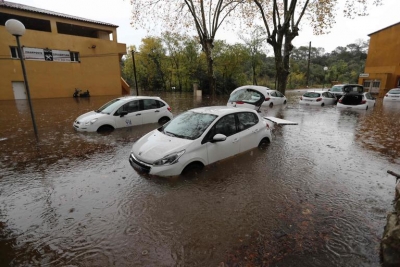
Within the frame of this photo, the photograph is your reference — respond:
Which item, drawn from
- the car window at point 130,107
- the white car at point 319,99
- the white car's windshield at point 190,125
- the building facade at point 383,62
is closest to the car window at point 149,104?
the car window at point 130,107

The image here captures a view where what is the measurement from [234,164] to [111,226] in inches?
139

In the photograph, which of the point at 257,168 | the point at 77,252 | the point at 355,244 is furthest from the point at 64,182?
the point at 355,244

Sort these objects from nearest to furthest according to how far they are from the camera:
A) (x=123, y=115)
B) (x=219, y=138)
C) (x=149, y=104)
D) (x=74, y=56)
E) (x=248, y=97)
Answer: (x=219, y=138) < (x=123, y=115) < (x=149, y=104) < (x=248, y=97) < (x=74, y=56)

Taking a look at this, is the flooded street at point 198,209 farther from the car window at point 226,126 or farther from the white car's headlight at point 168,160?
the car window at point 226,126

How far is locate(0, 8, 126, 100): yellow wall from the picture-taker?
20766 mm

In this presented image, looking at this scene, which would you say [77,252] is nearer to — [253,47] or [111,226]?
[111,226]

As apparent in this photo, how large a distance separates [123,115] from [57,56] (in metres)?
19.5

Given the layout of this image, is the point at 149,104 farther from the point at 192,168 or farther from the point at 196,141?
the point at 192,168

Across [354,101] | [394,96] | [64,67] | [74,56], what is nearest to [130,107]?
[354,101]

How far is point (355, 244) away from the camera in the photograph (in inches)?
129

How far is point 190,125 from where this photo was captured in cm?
595

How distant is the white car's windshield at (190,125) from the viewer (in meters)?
5.59

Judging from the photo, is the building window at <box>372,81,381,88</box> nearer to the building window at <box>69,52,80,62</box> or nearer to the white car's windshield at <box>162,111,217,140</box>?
the white car's windshield at <box>162,111,217,140</box>

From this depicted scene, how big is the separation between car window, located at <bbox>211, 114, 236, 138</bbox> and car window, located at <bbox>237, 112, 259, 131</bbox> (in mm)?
287
